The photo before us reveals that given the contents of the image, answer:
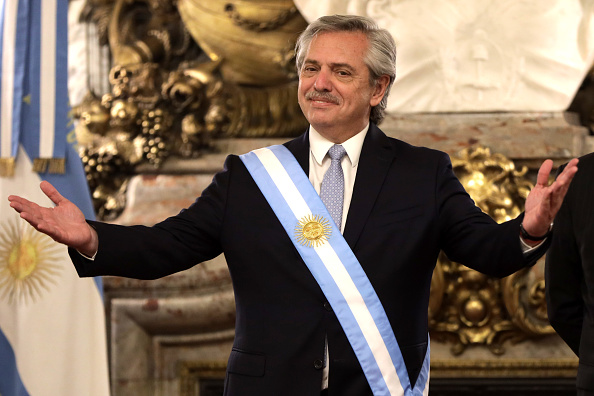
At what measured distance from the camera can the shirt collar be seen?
2026mm

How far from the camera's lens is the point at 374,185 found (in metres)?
1.96

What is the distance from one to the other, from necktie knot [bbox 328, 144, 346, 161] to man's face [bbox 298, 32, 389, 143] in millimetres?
22

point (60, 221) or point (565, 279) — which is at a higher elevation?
point (60, 221)

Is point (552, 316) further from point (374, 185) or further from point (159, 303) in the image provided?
point (159, 303)

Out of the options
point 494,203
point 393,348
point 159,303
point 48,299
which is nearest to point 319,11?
point 494,203

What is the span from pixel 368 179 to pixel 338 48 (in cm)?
30

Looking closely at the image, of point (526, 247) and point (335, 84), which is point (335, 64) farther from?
point (526, 247)

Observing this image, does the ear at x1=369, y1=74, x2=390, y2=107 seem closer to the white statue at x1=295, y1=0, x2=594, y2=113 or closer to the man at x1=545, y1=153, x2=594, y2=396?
the man at x1=545, y1=153, x2=594, y2=396

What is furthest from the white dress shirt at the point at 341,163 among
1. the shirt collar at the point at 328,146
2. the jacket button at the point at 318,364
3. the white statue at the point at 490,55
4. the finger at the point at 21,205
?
the white statue at the point at 490,55

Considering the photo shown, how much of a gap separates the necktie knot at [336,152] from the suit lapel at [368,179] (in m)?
0.04

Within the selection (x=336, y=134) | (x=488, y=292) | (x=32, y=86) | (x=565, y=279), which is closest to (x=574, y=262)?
(x=565, y=279)

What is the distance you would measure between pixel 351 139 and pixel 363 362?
504 millimetres

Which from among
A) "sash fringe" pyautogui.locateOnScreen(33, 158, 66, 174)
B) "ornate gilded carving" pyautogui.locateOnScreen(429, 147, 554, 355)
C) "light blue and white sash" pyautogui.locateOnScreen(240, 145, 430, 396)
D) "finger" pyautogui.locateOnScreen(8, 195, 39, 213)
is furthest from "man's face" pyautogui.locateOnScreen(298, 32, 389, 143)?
"ornate gilded carving" pyautogui.locateOnScreen(429, 147, 554, 355)

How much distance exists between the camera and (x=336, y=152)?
6.65ft
